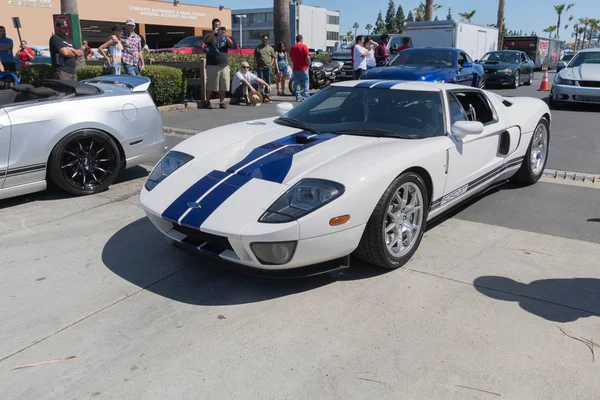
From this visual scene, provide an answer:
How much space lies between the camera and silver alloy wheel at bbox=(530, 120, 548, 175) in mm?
5637

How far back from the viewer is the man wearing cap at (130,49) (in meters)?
10.3

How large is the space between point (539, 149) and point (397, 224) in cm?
305

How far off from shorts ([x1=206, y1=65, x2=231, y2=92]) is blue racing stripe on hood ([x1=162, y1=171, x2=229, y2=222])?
832 cm

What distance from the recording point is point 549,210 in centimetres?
493

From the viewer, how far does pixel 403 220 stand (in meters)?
3.64

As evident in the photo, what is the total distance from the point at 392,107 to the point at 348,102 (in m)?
0.39

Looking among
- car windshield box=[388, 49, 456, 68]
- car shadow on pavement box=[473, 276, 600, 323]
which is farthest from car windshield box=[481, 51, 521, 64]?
car shadow on pavement box=[473, 276, 600, 323]

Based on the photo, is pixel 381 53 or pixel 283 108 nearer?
pixel 283 108

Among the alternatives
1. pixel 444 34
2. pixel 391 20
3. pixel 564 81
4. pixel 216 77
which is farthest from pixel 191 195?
pixel 391 20

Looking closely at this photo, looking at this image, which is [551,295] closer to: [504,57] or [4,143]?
[4,143]

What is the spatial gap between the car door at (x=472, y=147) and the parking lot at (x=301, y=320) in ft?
1.40

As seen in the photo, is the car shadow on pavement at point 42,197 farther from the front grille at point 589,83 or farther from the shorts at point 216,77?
the front grille at point 589,83

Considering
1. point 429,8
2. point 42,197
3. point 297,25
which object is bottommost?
point 42,197

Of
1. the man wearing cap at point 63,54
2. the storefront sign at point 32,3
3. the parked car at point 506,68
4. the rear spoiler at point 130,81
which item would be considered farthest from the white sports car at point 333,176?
the storefront sign at point 32,3
